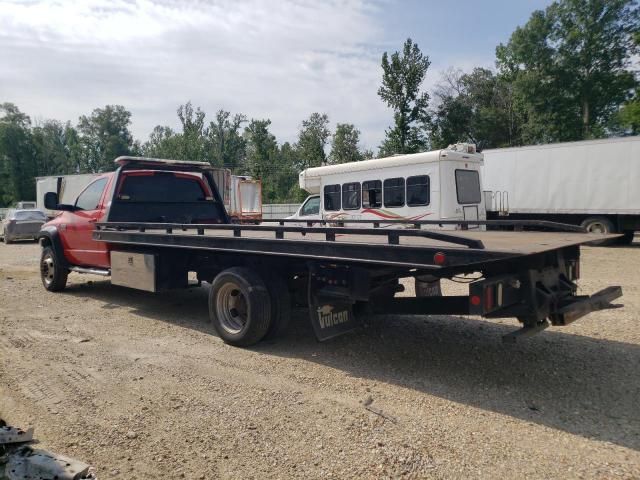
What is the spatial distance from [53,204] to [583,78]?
39.1 meters

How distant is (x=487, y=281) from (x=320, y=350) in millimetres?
2186

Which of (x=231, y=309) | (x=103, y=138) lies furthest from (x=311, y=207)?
(x=103, y=138)

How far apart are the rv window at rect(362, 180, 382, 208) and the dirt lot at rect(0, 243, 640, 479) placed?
7.66 m

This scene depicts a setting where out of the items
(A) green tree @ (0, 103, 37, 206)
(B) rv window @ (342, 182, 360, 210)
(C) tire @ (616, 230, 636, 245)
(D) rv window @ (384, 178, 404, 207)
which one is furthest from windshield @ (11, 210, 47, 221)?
(A) green tree @ (0, 103, 37, 206)

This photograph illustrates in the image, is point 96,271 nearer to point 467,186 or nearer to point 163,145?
point 467,186

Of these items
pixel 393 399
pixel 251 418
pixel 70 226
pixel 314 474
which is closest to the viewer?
pixel 314 474

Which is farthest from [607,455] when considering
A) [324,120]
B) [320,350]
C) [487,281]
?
[324,120]

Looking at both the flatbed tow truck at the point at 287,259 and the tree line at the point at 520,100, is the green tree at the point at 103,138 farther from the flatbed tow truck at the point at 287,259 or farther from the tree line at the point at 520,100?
the flatbed tow truck at the point at 287,259

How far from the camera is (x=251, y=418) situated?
3740 millimetres

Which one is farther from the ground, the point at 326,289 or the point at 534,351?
the point at 326,289

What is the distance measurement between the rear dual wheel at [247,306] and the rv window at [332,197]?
31.3 feet

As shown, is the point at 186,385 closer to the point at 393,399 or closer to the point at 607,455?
the point at 393,399

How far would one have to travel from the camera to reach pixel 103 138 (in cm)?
8400

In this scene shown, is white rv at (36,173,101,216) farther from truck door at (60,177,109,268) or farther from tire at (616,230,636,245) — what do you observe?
tire at (616,230,636,245)
